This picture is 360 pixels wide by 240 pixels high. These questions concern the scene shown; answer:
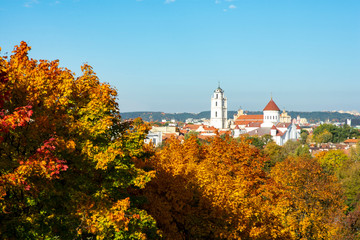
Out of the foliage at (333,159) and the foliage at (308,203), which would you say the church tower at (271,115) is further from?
the foliage at (308,203)

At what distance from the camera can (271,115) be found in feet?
502

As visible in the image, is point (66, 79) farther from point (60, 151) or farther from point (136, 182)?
point (136, 182)

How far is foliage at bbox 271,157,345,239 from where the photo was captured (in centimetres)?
2194

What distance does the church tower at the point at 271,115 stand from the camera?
152500mm

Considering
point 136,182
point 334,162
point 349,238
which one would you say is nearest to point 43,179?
point 136,182

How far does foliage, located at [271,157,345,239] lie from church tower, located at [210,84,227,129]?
126849mm

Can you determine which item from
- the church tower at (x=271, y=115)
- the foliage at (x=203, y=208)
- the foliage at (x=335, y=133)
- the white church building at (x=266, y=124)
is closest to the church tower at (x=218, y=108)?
the white church building at (x=266, y=124)

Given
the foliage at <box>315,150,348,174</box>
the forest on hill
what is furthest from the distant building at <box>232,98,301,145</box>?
the forest on hill

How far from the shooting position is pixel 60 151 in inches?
451

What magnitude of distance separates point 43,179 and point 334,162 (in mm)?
56136

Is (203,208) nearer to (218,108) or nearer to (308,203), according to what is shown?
(308,203)

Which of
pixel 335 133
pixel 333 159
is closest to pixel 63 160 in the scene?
pixel 333 159

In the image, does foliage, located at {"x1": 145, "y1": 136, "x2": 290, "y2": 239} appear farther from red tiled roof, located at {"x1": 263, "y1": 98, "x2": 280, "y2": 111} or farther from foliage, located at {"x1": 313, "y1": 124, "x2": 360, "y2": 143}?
red tiled roof, located at {"x1": 263, "y1": 98, "x2": 280, "y2": 111}

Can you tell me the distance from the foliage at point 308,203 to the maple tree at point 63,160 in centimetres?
1163
